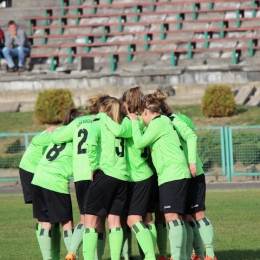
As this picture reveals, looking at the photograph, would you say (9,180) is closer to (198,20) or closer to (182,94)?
(182,94)

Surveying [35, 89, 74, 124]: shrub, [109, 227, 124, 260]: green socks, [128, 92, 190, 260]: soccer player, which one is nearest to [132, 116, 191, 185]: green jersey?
[128, 92, 190, 260]: soccer player

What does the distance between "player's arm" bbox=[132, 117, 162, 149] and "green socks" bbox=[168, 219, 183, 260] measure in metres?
0.89

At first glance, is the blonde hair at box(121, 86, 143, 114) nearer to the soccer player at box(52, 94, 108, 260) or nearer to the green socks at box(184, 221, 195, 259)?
the soccer player at box(52, 94, 108, 260)

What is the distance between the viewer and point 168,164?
8789 mm

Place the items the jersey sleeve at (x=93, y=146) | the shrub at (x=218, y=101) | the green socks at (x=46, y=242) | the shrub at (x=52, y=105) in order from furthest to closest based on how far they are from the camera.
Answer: the shrub at (x=52, y=105), the shrub at (x=218, y=101), the green socks at (x=46, y=242), the jersey sleeve at (x=93, y=146)

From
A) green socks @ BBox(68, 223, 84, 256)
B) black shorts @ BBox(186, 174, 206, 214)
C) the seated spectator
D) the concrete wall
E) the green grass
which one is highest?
the seated spectator

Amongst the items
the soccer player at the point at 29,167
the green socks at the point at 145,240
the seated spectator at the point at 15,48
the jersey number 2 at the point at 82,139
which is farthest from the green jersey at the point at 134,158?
the seated spectator at the point at 15,48

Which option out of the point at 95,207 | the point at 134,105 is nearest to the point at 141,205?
the point at 95,207

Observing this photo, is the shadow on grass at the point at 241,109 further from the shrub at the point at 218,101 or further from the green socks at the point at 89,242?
the green socks at the point at 89,242

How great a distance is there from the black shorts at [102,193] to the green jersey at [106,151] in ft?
0.21

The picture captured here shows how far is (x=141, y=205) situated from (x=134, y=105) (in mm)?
1097

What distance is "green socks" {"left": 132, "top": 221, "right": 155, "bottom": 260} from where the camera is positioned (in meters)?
8.62

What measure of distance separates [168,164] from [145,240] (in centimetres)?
84

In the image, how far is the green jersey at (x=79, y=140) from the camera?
888 cm
